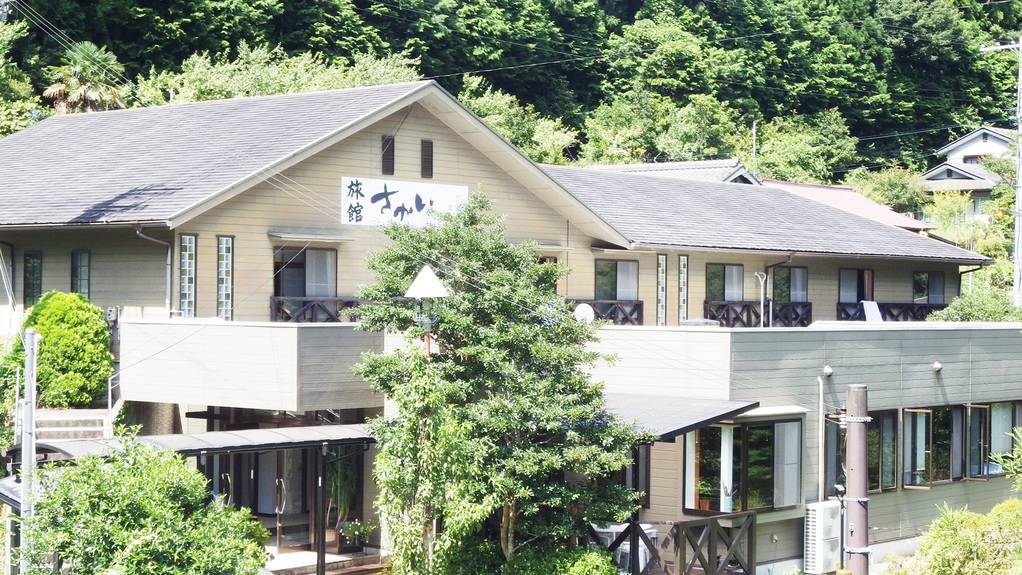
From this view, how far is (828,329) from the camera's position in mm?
20797

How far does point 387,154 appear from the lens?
77.7ft

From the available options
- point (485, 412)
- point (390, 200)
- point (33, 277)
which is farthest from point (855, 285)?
point (33, 277)

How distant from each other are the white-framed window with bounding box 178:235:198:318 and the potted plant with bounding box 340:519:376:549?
170 inches

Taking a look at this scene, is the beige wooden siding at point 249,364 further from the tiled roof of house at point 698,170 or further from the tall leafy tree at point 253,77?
the tiled roof of house at point 698,170

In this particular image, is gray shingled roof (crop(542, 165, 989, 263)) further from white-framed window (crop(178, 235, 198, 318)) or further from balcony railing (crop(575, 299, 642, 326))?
white-framed window (crop(178, 235, 198, 318))

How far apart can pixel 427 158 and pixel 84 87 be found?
56.7 feet

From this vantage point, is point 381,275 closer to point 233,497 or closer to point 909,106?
point 233,497

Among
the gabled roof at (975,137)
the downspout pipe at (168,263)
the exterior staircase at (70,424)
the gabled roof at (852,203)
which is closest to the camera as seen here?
the exterior staircase at (70,424)

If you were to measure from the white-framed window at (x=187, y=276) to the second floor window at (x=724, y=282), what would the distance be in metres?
12.4

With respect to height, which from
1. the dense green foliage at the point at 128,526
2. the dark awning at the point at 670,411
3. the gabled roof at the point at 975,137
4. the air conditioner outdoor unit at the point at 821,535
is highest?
the gabled roof at the point at 975,137

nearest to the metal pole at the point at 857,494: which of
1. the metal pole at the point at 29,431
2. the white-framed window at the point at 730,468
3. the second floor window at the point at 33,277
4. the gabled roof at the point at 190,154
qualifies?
the white-framed window at the point at 730,468

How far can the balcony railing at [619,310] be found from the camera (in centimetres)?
2717

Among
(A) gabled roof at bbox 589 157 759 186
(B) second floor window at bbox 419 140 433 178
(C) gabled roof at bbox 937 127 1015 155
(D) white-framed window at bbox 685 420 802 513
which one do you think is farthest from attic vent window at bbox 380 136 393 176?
(C) gabled roof at bbox 937 127 1015 155

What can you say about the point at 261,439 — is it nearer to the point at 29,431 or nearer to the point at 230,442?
the point at 230,442
